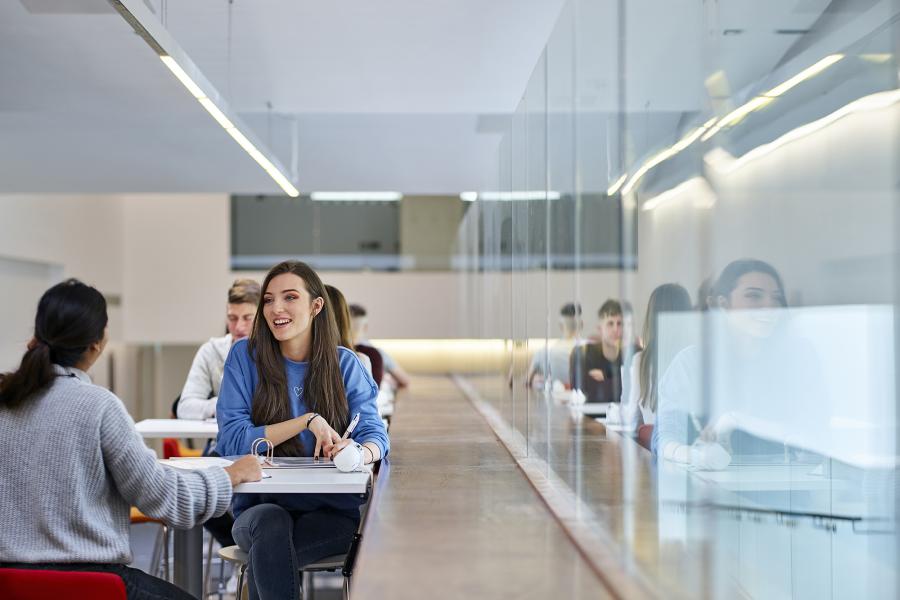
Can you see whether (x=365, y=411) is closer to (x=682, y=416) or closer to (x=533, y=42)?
(x=682, y=416)

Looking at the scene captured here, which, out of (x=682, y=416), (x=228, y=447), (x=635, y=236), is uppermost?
(x=635, y=236)

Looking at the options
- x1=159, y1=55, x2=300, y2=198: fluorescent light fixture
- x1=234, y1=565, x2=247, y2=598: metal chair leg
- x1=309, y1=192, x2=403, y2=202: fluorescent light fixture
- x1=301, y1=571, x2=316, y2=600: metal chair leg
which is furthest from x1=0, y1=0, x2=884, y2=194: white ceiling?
x1=301, y1=571, x2=316, y2=600: metal chair leg

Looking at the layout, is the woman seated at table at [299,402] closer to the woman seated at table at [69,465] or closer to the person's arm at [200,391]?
the woman seated at table at [69,465]

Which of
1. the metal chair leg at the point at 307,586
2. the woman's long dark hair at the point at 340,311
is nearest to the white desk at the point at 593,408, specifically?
the woman's long dark hair at the point at 340,311

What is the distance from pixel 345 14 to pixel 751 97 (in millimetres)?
3947

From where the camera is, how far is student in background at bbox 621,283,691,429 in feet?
5.72

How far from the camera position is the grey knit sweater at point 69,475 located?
215 centimetres

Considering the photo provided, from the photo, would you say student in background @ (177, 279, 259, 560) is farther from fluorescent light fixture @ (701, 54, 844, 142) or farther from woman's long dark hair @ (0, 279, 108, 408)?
fluorescent light fixture @ (701, 54, 844, 142)

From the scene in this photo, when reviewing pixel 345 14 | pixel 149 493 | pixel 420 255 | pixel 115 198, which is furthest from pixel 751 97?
pixel 115 198

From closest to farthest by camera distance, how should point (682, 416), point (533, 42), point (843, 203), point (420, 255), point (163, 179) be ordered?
1. point (843, 203)
2. point (682, 416)
3. point (533, 42)
4. point (163, 179)
5. point (420, 255)

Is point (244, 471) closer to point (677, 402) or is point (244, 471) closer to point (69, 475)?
point (69, 475)

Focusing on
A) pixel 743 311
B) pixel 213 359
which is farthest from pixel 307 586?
pixel 743 311

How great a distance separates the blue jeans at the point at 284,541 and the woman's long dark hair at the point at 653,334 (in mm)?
1295

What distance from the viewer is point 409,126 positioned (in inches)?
316
